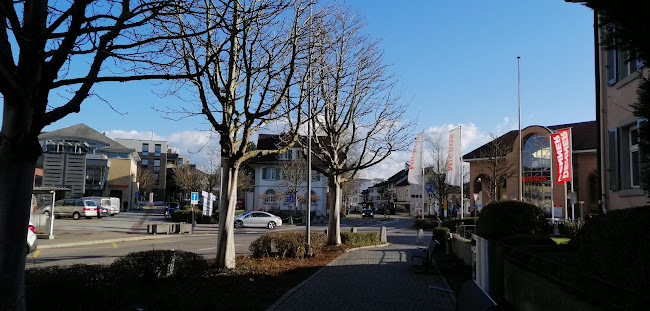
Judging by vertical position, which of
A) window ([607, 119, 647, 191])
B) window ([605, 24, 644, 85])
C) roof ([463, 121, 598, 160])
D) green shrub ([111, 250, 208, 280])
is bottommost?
green shrub ([111, 250, 208, 280])

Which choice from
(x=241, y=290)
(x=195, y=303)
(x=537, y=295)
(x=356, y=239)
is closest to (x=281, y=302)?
(x=241, y=290)

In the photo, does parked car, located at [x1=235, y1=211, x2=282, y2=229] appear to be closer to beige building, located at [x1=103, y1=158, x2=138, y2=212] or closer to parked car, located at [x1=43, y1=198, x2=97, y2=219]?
parked car, located at [x1=43, y1=198, x2=97, y2=219]

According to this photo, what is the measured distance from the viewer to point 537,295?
541 cm

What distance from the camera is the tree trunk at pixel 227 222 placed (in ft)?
39.1

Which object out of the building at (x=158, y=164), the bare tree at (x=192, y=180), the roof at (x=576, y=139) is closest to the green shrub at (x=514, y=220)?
the roof at (x=576, y=139)

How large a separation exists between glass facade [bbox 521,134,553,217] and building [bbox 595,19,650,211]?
3556 cm

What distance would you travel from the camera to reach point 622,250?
424 cm

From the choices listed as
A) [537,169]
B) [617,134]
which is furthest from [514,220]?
[537,169]

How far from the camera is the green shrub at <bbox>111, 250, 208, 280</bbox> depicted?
361 inches

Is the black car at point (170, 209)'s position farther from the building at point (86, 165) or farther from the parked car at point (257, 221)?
the parked car at point (257, 221)

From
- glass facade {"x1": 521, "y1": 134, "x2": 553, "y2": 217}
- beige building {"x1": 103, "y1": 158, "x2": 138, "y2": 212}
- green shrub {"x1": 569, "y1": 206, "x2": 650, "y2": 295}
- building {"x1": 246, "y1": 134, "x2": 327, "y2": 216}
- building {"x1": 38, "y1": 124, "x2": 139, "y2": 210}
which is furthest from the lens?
beige building {"x1": 103, "y1": 158, "x2": 138, "y2": 212}

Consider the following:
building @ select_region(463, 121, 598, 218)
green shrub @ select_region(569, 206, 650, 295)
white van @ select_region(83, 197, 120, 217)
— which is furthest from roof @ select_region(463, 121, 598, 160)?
green shrub @ select_region(569, 206, 650, 295)

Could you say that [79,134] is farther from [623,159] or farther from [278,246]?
[623,159]

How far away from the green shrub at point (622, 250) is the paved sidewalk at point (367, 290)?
4.09 m
